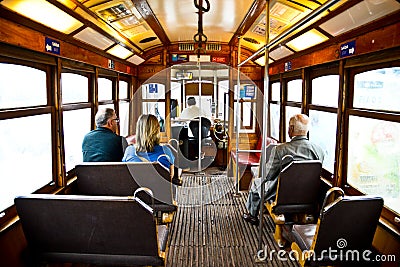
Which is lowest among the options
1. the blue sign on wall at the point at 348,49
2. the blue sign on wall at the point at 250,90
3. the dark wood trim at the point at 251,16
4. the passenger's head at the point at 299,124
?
the passenger's head at the point at 299,124

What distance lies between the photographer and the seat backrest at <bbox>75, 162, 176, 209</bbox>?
2.45 m

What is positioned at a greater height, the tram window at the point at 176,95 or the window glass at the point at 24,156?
the tram window at the point at 176,95

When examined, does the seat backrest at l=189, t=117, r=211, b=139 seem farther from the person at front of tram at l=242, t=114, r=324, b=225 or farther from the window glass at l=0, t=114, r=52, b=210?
the window glass at l=0, t=114, r=52, b=210

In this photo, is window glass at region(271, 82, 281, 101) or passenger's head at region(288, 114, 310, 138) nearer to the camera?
passenger's head at region(288, 114, 310, 138)

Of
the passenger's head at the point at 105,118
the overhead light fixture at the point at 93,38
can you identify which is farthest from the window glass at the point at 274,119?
the passenger's head at the point at 105,118

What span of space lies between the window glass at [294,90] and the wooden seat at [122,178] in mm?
2277

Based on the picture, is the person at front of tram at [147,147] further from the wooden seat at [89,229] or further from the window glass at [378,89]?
the window glass at [378,89]

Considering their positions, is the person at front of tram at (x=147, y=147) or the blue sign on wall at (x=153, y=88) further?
the blue sign on wall at (x=153, y=88)

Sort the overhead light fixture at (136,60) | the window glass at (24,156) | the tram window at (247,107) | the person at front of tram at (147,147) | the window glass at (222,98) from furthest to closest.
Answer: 1. the window glass at (222,98)
2. the tram window at (247,107)
3. the overhead light fixture at (136,60)
4. the person at front of tram at (147,147)
5. the window glass at (24,156)

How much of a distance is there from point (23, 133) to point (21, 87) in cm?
32

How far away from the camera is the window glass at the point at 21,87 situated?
2072 mm

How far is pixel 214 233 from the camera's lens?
320 cm

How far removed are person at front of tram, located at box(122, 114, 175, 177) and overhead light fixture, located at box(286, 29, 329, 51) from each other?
67.2 inches

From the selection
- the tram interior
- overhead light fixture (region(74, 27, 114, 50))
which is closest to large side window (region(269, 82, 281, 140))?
the tram interior
